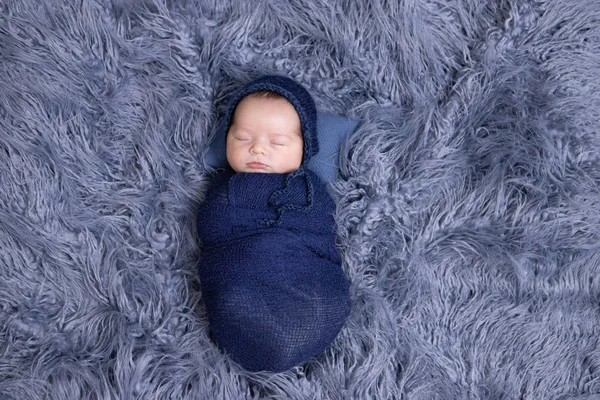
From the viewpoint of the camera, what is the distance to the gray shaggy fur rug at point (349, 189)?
1225mm

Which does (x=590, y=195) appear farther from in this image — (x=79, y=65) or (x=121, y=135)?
(x=79, y=65)

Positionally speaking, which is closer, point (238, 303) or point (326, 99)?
point (238, 303)

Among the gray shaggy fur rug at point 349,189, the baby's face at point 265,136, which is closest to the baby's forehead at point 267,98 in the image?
the baby's face at point 265,136

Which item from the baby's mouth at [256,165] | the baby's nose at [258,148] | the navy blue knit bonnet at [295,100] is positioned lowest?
the baby's mouth at [256,165]

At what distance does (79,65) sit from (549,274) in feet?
3.40

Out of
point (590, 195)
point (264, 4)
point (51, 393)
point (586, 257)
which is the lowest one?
point (51, 393)

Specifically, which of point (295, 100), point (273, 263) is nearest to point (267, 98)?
point (295, 100)

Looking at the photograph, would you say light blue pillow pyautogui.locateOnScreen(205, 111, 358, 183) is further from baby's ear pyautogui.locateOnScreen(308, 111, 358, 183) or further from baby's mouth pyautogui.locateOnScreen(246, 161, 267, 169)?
baby's mouth pyautogui.locateOnScreen(246, 161, 267, 169)

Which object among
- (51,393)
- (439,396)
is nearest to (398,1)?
(439,396)

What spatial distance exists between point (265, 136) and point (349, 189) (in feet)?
0.69

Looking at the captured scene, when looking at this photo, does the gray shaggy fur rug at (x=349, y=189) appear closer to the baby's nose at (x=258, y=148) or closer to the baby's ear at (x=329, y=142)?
the baby's ear at (x=329, y=142)

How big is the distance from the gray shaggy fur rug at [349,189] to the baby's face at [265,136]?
0.39 ft

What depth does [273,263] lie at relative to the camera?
1.17m

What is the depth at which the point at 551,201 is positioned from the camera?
1270 mm
